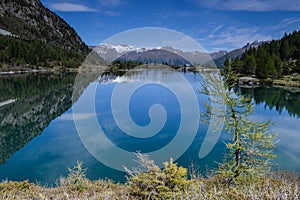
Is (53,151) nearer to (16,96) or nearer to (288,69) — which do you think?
(16,96)

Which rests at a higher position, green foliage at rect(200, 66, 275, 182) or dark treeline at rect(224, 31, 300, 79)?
dark treeline at rect(224, 31, 300, 79)

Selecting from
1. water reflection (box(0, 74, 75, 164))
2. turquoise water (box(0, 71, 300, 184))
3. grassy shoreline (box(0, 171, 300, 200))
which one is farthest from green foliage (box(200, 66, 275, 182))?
water reflection (box(0, 74, 75, 164))

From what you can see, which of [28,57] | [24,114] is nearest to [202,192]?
[24,114]

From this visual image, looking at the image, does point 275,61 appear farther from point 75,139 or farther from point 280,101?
point 75,139

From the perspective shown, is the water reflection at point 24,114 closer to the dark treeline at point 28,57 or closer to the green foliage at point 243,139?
the green foliage at point 243,139

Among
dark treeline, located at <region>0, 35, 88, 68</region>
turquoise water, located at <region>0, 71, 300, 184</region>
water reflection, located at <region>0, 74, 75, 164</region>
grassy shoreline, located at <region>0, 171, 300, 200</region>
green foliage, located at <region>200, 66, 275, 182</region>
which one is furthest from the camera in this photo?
dark treeline, located at <region>0, 35, 88, 68</region>

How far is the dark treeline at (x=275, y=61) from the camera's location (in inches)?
2768

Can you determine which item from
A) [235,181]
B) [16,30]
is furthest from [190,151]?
[16,30]

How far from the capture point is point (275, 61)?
74375 millimetres

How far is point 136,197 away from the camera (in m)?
7.37

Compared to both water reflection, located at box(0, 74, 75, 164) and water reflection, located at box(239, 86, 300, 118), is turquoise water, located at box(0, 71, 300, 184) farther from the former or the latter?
water reflection, located at box(239, 86, 300, 118)

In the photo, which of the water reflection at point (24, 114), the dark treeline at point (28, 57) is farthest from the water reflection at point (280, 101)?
the dark treeline at point (28, 57)

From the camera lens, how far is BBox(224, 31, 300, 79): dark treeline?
231 feet

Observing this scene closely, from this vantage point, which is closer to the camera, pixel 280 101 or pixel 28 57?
pixel 280 101
